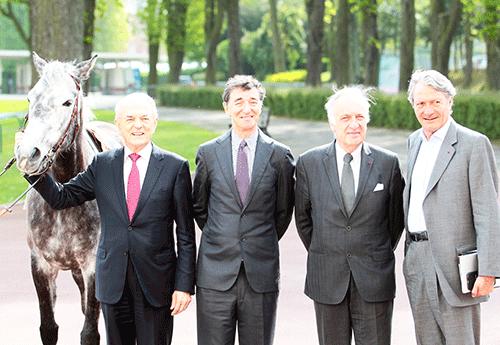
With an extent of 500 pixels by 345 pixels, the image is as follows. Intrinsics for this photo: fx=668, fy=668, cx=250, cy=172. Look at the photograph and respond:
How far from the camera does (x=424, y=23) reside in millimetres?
48500

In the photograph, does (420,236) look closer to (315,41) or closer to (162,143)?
(162,143)

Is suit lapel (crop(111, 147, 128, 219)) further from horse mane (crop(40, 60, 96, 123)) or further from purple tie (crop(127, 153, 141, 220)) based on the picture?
horse mane (crop(40, 60, 96, 123))

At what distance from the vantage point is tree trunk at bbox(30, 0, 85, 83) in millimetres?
12594

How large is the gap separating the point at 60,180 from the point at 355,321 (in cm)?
219

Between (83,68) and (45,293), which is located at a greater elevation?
(83,68)

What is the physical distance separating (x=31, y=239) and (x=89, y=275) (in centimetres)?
52

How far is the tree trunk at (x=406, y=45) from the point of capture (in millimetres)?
21828

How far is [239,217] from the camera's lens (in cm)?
400

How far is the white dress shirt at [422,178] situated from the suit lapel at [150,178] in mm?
1521

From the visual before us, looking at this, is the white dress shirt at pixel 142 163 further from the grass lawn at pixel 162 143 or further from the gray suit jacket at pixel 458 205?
the grass lawn at pixel 162 143

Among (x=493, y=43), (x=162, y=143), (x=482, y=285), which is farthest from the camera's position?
(x=493, y=43)

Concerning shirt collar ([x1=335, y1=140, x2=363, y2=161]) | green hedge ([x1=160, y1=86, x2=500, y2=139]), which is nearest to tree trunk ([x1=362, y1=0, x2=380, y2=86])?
green hedge ([x1=160, y1=86, x2=500, y2=139])

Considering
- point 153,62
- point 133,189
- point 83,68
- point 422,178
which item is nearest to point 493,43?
point 422,178

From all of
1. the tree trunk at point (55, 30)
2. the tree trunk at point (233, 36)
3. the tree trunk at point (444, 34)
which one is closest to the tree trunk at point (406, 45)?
the tree trunk at point (444, 34)
